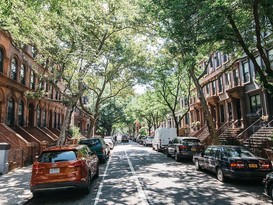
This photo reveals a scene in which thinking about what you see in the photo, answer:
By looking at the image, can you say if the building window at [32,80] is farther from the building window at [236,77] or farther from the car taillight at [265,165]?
the car taillight at [265,165]

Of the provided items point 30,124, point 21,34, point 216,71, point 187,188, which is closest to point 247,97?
point 216,71

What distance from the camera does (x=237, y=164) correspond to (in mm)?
9414

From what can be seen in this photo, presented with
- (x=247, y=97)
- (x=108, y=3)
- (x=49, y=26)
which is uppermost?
(x=108, y=3)

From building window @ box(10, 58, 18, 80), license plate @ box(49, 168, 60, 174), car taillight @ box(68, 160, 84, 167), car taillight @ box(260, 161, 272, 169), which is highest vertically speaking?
building window @ box(10, 58, 18, 80)

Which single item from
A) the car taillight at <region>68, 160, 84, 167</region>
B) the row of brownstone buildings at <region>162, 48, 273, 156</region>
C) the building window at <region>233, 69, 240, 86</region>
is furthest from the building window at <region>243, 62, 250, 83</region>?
the car taillight at <region>68, 160, 84, 167</region>

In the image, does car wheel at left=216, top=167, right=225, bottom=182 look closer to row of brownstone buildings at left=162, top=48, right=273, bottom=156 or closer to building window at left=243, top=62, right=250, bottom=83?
row of brownstone buildings at left=162, top=48, right=273, bottom=156

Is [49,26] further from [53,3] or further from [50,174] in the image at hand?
[50,174]

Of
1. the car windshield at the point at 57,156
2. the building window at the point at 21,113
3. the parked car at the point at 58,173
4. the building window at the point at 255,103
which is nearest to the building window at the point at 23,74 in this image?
the building window at the point at 21,113

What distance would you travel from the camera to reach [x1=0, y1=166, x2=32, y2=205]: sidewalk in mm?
7777

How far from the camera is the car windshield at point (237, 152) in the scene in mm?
10016

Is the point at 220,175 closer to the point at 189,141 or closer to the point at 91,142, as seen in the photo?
the point at 189,141

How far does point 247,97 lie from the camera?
75.8 feet

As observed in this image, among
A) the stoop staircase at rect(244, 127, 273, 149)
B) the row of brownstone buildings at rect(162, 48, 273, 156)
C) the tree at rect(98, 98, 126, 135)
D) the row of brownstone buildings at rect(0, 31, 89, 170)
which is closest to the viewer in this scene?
the row of brownstone buildings at rect(0, 31, 89, 170)

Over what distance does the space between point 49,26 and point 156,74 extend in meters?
13.5
